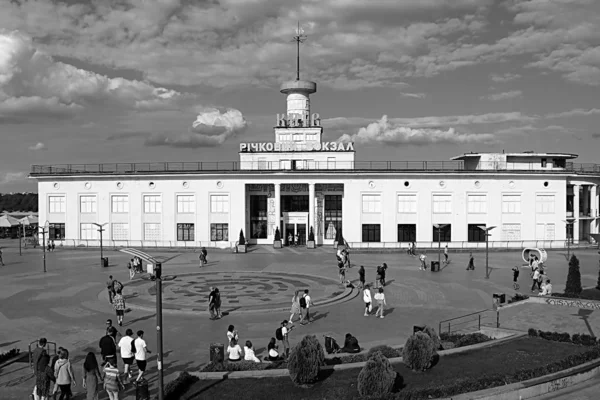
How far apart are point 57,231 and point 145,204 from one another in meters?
11.6

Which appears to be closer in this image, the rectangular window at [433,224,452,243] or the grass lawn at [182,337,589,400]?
the grass lawn at [182,337,589,400]

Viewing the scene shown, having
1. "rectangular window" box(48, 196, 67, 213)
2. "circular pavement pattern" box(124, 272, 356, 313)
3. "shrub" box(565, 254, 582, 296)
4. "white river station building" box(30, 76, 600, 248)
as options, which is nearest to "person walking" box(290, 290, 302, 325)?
"circular pavement pattern" box(124, 272, 356, 313)

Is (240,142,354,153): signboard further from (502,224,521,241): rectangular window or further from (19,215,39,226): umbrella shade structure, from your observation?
(19,215,39,226): umbrella shade structure

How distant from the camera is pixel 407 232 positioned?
192 ft

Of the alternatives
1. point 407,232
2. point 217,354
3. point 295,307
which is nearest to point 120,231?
point 407,232

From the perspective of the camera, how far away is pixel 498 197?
58.5 meters

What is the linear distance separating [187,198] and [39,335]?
1531 inches

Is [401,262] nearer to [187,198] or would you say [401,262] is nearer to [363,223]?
[363,223]

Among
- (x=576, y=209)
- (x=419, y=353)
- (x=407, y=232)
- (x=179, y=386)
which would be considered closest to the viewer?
(x=179, y=386)

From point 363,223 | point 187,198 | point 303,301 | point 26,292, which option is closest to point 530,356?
point 303,301

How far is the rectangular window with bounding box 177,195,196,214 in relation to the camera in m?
59.8

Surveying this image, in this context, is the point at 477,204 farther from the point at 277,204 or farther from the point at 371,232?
the point at 277,204

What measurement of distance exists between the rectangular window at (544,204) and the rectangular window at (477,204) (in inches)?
237

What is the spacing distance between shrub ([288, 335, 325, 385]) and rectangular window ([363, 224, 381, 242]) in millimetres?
44273
